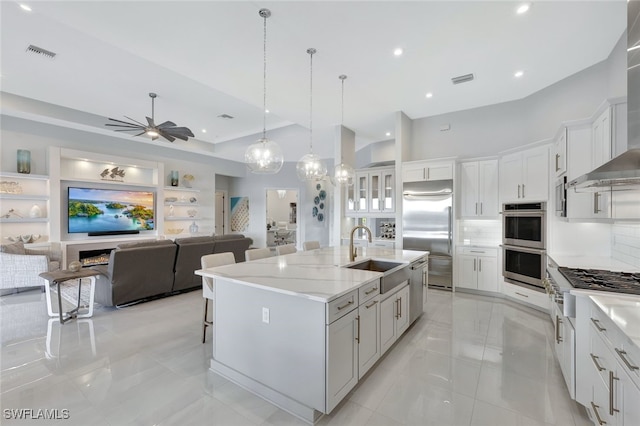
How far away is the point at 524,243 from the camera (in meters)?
4.02

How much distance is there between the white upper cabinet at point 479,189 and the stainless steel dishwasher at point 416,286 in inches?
72.6

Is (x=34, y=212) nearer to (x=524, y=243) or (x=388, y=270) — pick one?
(x=388, y=270)

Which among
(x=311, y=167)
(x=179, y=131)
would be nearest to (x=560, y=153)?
(x=311, y=167)

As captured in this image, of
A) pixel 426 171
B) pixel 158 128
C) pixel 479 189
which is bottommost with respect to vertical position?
Answer: pixel 479 189

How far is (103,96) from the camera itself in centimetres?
517

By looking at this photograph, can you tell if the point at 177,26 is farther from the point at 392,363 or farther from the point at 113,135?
the point at 113,135

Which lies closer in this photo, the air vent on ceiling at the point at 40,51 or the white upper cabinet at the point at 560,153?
the white upper cabinet at the point at 560,153

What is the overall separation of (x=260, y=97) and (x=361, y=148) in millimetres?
4369

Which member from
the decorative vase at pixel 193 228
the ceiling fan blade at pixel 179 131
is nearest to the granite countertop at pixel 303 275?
the ceiling fan blade at pixel 179 131

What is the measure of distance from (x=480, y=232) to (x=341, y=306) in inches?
164

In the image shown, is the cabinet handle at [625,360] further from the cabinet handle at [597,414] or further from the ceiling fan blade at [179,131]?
the ceiling fan blade at [179,131]

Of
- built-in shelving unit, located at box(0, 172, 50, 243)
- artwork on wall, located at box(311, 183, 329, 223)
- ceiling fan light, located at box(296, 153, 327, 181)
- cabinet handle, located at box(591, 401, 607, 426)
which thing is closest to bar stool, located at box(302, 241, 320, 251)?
ceiling fan light, located at box(296, 153, 327, 181)

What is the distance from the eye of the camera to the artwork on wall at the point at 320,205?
31.6 feet

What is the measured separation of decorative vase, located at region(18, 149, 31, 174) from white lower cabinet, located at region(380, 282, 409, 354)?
24.2ft
